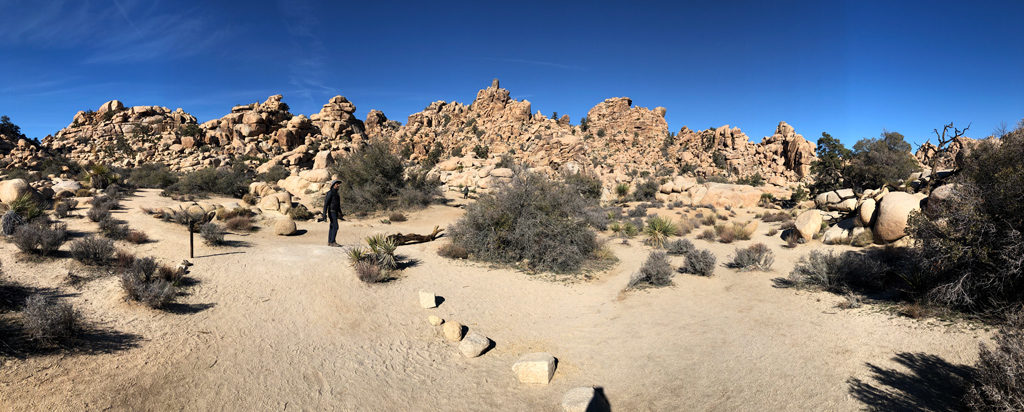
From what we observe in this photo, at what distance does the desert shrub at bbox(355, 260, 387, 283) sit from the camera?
318 inches

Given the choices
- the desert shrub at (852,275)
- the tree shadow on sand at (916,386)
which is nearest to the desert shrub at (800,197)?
the desert shrub at (852,275)

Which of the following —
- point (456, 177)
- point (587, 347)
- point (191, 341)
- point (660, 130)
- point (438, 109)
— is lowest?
point (587, 347)

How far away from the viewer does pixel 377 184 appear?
66.6 feet

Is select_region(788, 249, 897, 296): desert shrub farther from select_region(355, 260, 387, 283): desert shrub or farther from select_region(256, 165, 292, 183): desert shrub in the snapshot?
select_region(256, 165, 292, 183): desert shrub

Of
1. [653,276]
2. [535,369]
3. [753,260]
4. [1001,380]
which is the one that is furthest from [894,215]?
[535,369]

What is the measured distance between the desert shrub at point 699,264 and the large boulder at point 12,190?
1873cm

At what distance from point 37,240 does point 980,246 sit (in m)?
15.5

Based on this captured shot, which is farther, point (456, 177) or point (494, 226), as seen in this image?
point (456, 177)

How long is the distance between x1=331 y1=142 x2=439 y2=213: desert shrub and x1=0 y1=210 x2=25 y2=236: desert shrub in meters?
10.8

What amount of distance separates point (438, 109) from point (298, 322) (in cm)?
5665

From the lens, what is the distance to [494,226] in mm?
11422

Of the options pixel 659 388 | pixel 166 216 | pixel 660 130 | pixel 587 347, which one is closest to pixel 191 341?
pixel 587 347

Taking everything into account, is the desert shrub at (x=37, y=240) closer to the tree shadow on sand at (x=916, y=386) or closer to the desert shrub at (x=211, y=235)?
the desert shrub at (x=211, y=235)

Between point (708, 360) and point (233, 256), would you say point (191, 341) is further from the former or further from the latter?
point (708, 360)
